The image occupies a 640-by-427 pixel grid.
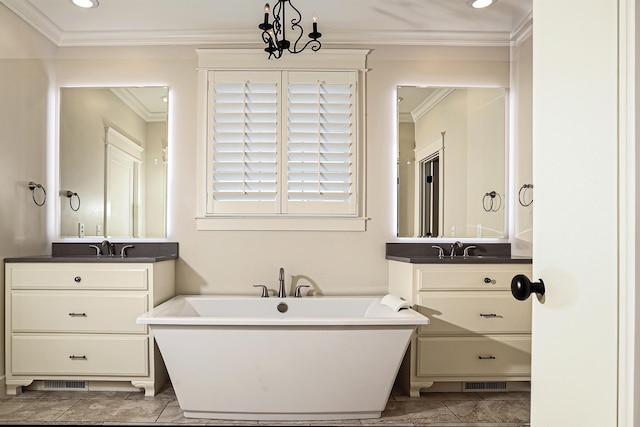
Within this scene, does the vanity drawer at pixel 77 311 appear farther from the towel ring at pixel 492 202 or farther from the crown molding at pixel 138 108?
the towel ring at pixel 492 202

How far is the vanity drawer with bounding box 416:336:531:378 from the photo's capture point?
308 centimetres

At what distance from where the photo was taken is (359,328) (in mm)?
2594

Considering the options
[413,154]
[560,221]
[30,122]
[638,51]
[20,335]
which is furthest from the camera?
[413,154]

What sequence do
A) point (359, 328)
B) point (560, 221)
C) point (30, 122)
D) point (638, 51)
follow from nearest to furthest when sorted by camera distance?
point (638, 51) → point (560, 221) → point (359, 328) → point (30, 122)

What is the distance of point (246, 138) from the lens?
355cm

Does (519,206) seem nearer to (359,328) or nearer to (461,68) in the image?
(461,68)

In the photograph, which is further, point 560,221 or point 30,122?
point 30,122

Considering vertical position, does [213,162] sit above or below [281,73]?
below

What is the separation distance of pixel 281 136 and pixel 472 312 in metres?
1.81

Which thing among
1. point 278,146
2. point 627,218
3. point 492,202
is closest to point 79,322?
point 278,146

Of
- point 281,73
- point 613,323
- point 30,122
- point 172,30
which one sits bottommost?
point 613,323

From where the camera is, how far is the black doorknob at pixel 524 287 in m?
0.99

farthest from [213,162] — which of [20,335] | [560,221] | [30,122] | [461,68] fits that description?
[560,221]

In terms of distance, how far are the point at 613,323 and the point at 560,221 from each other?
0.25m
